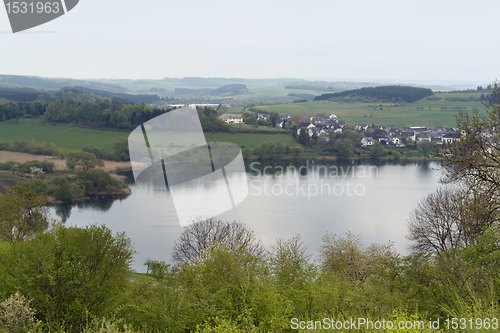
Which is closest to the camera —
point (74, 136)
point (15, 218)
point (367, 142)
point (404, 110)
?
point (15, 218)

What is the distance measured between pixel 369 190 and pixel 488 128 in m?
29.6

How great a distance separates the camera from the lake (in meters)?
23.8

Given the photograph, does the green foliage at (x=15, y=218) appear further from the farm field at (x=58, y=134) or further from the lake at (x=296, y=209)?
the farm field at (x=58, y=134)

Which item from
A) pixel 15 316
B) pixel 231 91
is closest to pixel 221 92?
pixel 231 91

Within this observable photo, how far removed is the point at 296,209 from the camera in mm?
29938

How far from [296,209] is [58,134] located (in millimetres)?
43507

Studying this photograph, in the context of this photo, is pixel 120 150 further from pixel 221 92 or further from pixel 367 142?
pixel 221 92

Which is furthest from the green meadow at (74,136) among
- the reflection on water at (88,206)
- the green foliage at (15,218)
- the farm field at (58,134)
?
the green foliage at (15,218)

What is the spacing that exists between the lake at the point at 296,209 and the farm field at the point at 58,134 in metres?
16.5

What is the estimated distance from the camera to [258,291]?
20.7 feet

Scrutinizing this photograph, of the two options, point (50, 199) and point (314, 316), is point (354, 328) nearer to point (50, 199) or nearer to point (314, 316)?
point (314, 316)

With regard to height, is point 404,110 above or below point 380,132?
above

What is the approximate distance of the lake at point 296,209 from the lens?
23.8 metres

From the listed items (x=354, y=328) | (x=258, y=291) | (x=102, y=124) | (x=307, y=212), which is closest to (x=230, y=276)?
(x=258, y=291)
